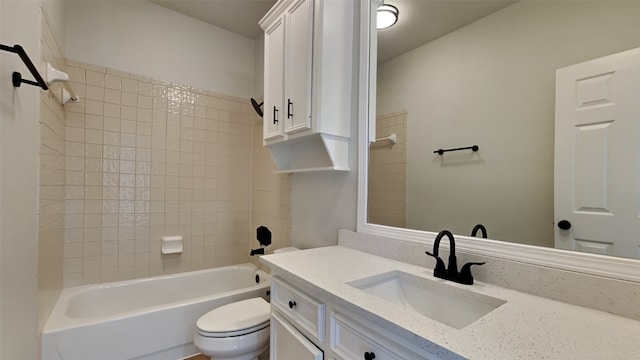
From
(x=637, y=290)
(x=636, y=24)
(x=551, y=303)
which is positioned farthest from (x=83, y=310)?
(x=636, y=24)

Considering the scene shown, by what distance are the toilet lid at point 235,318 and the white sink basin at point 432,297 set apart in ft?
2.81

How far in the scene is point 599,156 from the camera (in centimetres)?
82

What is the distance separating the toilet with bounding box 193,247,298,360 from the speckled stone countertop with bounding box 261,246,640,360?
75 cm

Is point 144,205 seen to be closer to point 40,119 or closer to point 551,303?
point 40,119

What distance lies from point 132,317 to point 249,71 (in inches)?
95.7

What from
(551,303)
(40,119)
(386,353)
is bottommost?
(386,353)

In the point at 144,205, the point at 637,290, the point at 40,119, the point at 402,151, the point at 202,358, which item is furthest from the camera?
the point at 144,205

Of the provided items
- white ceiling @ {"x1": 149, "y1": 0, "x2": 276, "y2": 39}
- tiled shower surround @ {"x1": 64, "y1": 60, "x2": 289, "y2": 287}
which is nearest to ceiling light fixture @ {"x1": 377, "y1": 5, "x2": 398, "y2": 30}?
white ceiling @ {"x1": 149, "y1": 0, "x2": 276, "y2": 39}

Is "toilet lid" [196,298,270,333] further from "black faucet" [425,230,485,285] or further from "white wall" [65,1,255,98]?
"white wall" [65,1,255,98]

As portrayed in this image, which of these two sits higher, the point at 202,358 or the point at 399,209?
the point at 399,209

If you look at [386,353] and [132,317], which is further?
[132,317]

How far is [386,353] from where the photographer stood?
2.36ft

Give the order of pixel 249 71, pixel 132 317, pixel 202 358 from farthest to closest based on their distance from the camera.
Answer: pixel 249 71, pixel 202 358, pixel 132 317

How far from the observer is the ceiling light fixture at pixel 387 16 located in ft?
4.72
